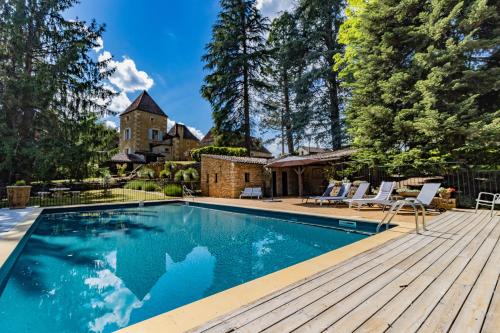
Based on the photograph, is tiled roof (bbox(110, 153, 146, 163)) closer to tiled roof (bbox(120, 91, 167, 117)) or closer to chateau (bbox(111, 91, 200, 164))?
chateau (bbox(111, 91, 200, 164))

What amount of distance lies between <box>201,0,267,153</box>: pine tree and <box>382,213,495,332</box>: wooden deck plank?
2070 centimetres

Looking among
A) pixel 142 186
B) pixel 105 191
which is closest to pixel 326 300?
pixel 105 191

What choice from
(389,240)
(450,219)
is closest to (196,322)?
(389,240)

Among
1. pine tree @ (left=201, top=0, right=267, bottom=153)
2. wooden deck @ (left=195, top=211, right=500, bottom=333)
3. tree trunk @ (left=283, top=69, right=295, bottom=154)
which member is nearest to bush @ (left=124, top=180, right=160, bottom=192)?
pine tree @ (left=201, top=0, right=267, bottom=153)

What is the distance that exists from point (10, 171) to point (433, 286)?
1910 centimetres

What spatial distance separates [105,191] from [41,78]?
7.89 meters

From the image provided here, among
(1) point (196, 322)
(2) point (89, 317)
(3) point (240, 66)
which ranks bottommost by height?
(2) point (89, 317)

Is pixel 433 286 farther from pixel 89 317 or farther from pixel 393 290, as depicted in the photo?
pixel 89 317

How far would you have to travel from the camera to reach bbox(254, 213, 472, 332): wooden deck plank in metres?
1.91

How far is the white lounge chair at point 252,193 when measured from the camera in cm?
1599

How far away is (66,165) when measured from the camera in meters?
15.2

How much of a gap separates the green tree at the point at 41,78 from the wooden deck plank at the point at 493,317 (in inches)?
721

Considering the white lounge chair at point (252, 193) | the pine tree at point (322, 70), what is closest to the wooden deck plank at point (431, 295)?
the white lounge chair at point (252, 193)

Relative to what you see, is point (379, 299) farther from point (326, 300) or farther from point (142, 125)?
point (142, 125)
